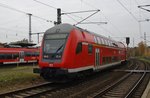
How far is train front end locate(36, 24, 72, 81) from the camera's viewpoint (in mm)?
15922

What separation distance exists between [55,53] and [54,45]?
0.59 m

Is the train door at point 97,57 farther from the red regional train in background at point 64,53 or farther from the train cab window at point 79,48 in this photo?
the train cab window at point 79,48

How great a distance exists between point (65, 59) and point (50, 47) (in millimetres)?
1475

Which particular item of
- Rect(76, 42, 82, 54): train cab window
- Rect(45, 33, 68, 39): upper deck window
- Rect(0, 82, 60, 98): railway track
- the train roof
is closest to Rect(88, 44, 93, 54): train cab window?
Rect(76, 42, 82, 54): train cab window

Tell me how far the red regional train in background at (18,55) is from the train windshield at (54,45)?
80.0 ft

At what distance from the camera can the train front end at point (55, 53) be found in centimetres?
1592

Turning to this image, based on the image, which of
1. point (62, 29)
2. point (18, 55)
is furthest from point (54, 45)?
point (18, 55)

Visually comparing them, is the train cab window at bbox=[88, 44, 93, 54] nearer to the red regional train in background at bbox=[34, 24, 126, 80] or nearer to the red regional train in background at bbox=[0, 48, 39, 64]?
the red regional train in background at bbox=[34, 24, 126, 80]

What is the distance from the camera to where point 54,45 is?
16.6 m

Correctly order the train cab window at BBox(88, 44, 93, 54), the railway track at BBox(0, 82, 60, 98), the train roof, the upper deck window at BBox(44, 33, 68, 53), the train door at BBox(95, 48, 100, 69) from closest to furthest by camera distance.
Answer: the railway track at BBox(0, 82, 60, 98), the upper deck window at BBox(44, 33, 68, 53), the train roof, the train cab window at BBox(88, 44, 93, 54), the train door at BBox(95, 48, 100, 69)

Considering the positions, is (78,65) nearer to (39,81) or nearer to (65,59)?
(65,59)

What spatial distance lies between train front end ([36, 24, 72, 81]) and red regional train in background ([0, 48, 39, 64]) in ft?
79.9

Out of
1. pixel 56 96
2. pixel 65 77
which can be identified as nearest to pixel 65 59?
pixel 65 77

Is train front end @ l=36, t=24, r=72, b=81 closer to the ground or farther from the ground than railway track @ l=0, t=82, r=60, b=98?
farther from the ground
